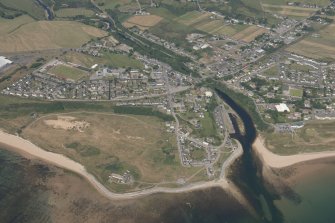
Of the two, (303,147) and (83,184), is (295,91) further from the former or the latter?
(83,184)

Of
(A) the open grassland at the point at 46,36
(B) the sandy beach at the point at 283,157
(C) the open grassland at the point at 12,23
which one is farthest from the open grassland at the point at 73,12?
(B) the sandy beach at the point at 283,157

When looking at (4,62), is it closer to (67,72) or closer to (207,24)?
(67,72)

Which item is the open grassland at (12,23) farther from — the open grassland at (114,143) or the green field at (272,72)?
the green field at (272,72)

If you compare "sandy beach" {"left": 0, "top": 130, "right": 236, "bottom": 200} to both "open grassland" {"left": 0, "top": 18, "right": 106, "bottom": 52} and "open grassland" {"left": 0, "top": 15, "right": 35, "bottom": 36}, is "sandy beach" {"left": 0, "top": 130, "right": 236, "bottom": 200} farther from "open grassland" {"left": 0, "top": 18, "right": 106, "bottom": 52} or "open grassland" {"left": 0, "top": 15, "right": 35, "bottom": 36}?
"open grassland" {"left": 0, "top": 15, "right": 35, "bottom": 36}

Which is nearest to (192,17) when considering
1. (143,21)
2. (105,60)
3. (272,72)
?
(143,21)

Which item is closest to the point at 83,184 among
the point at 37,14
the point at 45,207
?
the point at 45,207

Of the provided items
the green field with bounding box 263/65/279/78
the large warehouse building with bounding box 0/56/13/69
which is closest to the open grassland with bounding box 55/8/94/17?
the large warehouse building with bounding box 0/56/13/69
